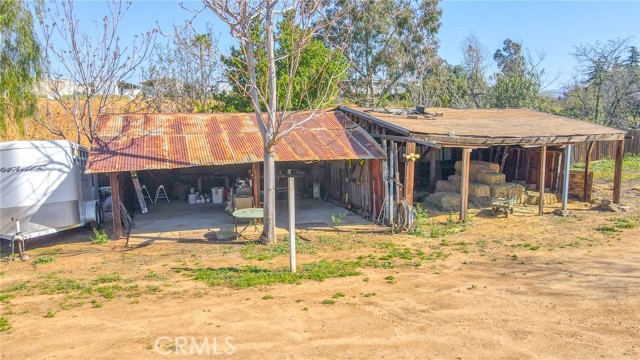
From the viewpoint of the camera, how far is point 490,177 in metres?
16.4

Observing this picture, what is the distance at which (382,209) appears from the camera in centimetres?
1384

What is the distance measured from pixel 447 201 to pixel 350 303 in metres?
8.79

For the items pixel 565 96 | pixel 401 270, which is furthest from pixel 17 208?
pixel 565 96

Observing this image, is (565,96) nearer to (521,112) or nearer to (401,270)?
(521,112)

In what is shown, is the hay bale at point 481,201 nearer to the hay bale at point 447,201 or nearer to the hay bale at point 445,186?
the hay bale at point 447,201

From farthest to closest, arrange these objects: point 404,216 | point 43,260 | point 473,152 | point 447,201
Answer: point 473,152, point 447,201, point 404,216, point 43,260

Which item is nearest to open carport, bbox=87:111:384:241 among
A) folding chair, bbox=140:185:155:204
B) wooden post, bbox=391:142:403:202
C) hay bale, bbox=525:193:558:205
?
folding chair, bbox=140:185:155:204

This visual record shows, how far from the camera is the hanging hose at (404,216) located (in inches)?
498

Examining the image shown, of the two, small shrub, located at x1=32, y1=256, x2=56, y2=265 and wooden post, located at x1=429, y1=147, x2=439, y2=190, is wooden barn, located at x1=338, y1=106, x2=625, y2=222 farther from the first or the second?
small shrub, located at x1=32, y1=256, x2=56, y2=265

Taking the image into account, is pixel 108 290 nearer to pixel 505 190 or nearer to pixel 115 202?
pixel 115 202

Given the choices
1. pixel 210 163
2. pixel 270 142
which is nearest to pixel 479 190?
pixel 270 142

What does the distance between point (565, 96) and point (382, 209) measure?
36.4 meters

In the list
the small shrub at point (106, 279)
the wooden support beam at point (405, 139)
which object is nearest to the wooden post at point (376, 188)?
the wooden support beam at point (405, 139)

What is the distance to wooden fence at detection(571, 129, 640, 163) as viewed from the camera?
88.4 feet
